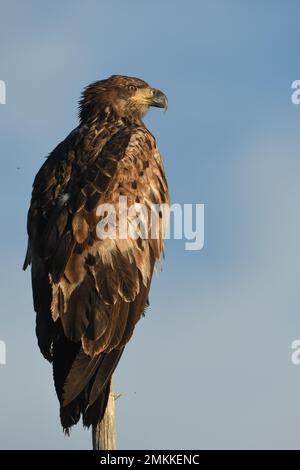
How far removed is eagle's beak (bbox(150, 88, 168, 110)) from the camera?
16.4 metres

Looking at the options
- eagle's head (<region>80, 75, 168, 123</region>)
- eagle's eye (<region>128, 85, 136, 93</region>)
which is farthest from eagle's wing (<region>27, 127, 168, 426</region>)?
eagle's eye (<region>128, 85, 136, 93</region>)

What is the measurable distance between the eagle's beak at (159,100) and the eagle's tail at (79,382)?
4795 millimetres

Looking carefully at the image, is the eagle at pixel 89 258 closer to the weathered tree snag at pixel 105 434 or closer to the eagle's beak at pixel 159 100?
the weathered tree snag at pixel 105 434

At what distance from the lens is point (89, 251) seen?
1312 centimetres

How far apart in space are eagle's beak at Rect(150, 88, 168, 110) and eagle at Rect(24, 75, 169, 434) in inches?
59.1

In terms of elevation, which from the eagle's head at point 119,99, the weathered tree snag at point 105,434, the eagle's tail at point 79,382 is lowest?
the weathered tree snag at point 105,434

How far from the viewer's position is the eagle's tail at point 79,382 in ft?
40.6

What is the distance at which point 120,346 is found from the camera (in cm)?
1295

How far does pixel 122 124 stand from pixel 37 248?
2.55 meters

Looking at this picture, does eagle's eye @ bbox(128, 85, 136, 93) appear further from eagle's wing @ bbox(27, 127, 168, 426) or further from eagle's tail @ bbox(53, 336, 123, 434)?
eagle's tail @ bbox(53, 336, 123, 434)

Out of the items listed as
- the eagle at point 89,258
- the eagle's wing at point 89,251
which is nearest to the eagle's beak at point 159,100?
the eagle at point 89,258

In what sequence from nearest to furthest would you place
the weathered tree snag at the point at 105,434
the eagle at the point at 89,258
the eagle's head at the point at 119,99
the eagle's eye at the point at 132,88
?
1. the weathered tree snag at the point at 105,434
2. the eagle at the point at 89,258
3. the eagle's head at the point at 119,99
4. the eagle's eye at the point at 132,88

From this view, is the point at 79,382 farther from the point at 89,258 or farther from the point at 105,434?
the point at 89,258

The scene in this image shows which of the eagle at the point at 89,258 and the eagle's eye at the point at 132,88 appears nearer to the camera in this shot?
the eagle at the point at 89,258
